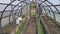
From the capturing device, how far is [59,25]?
15.1 ft

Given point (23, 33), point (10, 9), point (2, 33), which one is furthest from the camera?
point (23, 33)

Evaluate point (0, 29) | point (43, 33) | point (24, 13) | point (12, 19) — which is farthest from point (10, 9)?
point (24, 13)

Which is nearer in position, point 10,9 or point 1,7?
point 1,7

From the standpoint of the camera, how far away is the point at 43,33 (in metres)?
4.86

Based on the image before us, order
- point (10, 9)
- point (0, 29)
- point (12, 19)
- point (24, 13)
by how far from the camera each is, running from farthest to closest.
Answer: point (24, 13) → point (12, 19) → point (10, 9) → point (0, 29)

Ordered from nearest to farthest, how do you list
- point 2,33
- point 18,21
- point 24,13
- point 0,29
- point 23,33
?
point 2,33 < point 0,29 < point 23,33 < point 18,21 < point 24,13

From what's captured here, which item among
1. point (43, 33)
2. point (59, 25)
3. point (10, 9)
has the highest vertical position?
point (10, 9)

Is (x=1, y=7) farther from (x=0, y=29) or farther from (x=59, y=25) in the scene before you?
(x=59, y=25)

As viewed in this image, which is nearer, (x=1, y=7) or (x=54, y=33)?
(x=1, y=7)

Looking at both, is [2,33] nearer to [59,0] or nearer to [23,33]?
[23,33]

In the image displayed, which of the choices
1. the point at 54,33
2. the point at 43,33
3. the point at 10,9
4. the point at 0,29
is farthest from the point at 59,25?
the point at 0,29

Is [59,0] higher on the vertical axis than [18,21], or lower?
higher

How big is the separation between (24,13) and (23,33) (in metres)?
5.01

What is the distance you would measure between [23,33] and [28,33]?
8.4 inches
